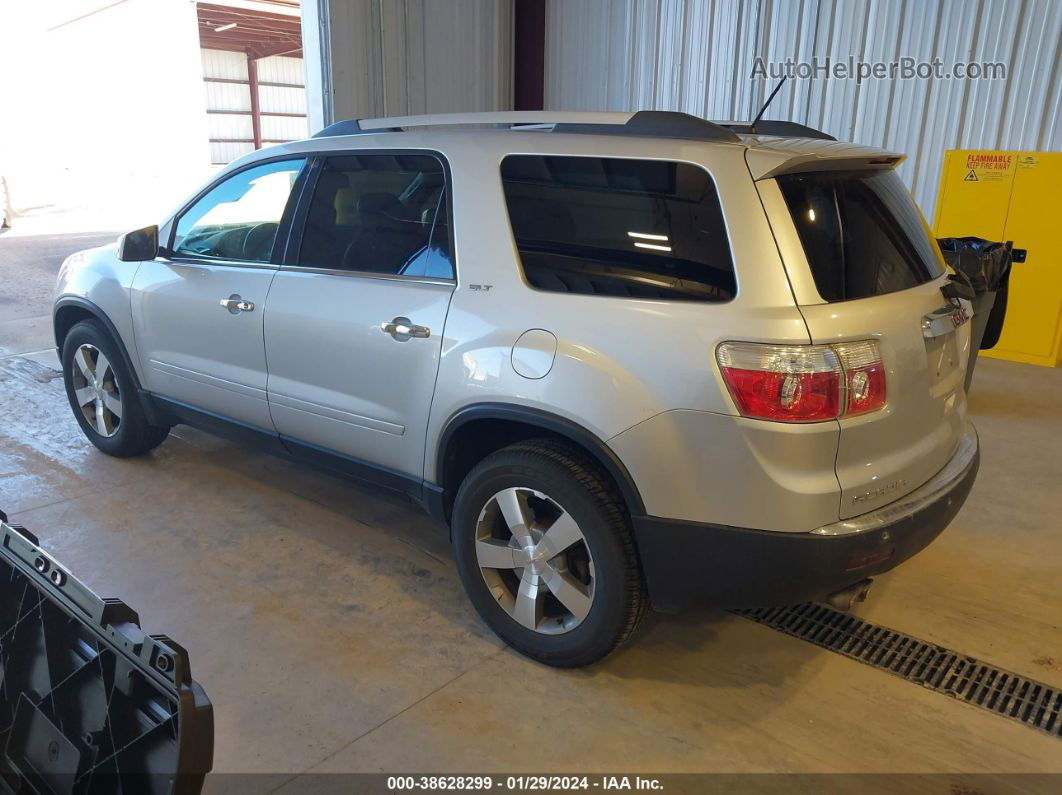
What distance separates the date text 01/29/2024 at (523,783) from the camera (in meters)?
2.30

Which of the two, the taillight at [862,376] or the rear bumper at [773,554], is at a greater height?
the taillight at [862,376]

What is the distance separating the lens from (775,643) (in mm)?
2971

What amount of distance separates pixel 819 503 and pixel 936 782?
884mm

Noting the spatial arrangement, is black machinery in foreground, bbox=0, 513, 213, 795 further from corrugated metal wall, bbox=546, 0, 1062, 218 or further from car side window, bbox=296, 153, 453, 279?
corrugated metal wall, bbox=546, 0, 1062, 218

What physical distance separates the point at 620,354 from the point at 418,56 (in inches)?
262

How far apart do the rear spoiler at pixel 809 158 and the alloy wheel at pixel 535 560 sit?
118 centimetres

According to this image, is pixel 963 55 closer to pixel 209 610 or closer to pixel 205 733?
pixel 209 610

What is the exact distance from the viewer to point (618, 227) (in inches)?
97.9

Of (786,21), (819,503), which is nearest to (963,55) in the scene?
(786,21)

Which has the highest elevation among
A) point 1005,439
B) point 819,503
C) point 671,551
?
point 819,503

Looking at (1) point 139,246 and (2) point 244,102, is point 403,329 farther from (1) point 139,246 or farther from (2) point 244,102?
(2) point 244,102

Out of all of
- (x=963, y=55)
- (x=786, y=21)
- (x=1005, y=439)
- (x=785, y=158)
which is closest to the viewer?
(x=785, y=158)

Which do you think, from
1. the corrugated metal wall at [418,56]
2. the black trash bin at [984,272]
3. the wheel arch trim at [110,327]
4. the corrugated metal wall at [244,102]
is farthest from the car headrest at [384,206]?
the corrugated metal wall at [244,102]

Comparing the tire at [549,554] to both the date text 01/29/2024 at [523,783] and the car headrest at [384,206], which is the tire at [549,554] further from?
the car headrest at [384,206]
